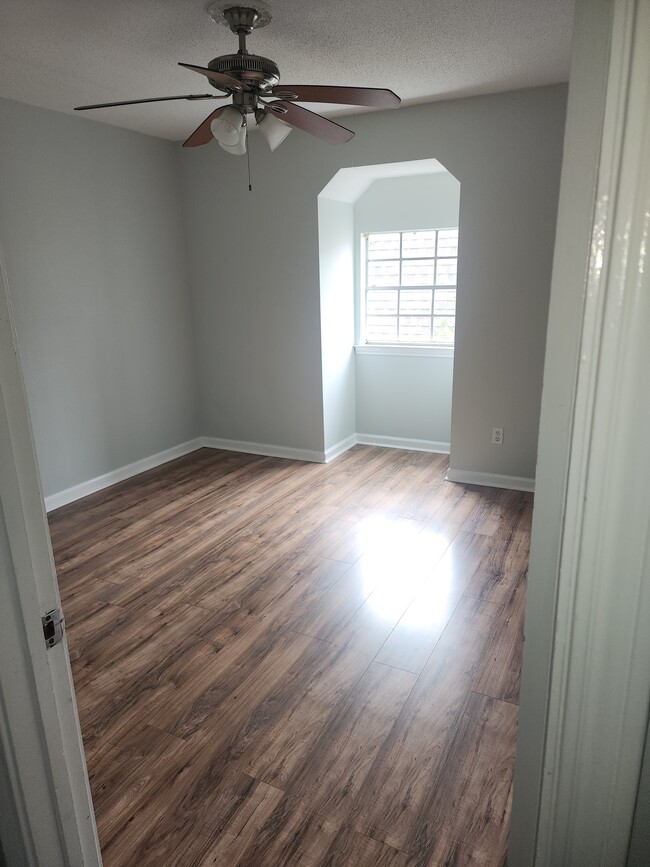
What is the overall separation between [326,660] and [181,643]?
640 mm

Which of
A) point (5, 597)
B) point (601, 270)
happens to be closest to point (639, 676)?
point (601, 270)

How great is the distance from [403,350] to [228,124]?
279cm

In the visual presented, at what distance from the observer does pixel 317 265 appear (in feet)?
14.4

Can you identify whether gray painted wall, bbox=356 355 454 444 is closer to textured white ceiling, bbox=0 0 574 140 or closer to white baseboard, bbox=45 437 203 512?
white baseboard, bbox=45 437 203 512

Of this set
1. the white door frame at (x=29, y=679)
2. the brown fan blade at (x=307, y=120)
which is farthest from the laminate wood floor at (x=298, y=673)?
the brown fan blade at (x=307, y=120)

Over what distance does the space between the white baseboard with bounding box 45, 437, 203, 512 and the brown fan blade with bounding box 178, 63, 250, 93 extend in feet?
8.80

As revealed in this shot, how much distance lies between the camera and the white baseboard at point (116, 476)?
3.98m

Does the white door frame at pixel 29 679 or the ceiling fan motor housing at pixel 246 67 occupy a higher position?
the ceiling fan motor housing at pixel 246 67

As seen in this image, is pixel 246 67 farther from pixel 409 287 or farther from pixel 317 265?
pixel 409 287

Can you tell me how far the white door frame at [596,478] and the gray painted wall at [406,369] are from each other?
4.02 meters

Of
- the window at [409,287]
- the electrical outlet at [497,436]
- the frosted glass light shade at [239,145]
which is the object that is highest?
the frosted glass light shade at [239,145]

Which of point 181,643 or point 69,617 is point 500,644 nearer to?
point 181,643

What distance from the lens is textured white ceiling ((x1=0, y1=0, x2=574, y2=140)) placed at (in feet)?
7.63

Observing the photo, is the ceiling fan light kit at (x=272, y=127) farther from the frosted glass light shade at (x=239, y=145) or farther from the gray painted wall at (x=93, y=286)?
the gray painted wall at (x=93, y=286)
